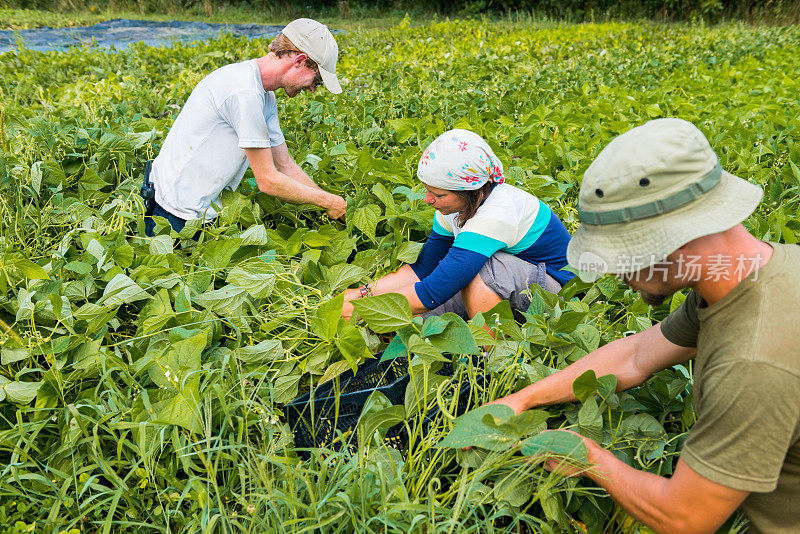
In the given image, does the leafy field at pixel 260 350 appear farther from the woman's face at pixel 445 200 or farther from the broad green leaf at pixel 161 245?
the woman's face at pixel 445 200

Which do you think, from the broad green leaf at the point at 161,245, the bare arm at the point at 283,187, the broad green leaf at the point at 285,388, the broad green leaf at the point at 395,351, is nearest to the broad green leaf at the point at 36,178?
the broad green leaf at the point at 161,245

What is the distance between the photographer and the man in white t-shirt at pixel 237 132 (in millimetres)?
2398

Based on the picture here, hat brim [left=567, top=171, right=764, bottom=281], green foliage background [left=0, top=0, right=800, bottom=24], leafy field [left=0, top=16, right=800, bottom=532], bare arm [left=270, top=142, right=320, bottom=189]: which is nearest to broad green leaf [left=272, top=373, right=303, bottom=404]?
leafy field [left=0, top=16, right=800, bottom=532]

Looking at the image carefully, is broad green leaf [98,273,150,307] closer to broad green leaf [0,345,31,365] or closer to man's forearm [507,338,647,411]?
broad green leaf [0,345,31,365]

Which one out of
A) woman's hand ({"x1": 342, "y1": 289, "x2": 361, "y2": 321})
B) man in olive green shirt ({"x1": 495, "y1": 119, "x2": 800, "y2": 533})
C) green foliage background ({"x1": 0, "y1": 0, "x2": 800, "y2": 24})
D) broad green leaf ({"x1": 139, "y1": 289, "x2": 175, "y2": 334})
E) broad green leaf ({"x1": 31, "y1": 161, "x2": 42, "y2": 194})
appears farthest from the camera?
green foliage background ({"x1": 0, "y1": 0, "x2": 800, "y2": 24})

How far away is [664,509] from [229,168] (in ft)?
6.75

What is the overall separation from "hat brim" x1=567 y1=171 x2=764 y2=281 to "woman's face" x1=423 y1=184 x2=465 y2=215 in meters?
1.00

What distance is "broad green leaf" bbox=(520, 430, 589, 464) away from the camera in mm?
1279

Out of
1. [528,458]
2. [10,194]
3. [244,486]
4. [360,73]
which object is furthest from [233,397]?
[360,73]

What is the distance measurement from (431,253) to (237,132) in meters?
0.90

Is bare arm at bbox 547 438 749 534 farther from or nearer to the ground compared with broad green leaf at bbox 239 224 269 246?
nearer to the ground

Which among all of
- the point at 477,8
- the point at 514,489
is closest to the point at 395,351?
the point at 514,489

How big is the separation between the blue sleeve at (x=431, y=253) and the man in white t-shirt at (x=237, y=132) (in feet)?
1.49

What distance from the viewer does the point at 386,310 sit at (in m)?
1.59
